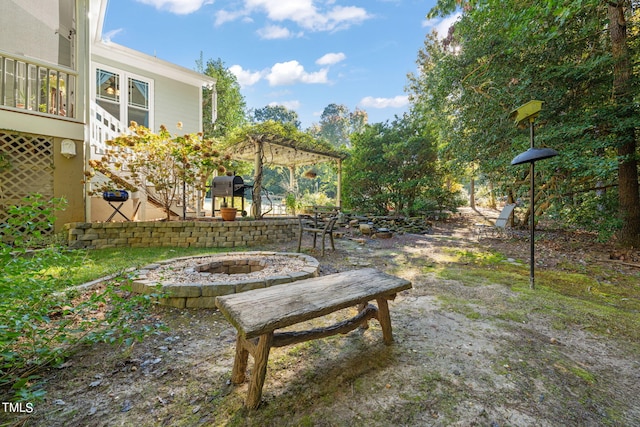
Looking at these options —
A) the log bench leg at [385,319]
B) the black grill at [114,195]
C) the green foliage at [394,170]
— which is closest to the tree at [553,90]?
the green foliage at [394,170]

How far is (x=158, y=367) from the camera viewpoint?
1.76m

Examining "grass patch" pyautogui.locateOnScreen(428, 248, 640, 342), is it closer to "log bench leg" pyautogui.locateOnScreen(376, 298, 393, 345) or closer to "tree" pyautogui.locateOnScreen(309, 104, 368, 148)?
"log bench leg" pyautogui.locateOnScreen(376, 298, 393, 345)

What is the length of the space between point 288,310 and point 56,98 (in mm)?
6889

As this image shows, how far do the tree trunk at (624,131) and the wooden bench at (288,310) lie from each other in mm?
5851

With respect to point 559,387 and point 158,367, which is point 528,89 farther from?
point 158,367

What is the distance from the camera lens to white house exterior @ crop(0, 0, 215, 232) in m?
4.82

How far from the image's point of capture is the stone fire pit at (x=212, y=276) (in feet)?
8.79

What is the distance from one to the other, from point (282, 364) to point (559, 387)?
175 cm

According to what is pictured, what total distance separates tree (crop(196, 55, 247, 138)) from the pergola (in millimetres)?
6744

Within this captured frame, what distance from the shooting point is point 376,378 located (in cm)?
166

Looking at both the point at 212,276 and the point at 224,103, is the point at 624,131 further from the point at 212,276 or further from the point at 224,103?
the point at 224,103

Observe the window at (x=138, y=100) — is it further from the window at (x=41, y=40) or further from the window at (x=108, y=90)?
the window at (x=41, y=40)

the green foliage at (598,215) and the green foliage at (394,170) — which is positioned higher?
the green foliage at (394,170)

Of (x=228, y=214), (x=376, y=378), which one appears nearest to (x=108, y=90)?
(x=228, y=214)
